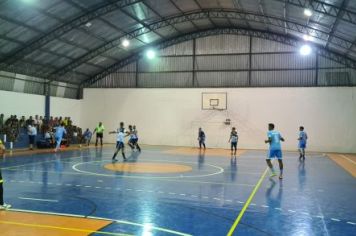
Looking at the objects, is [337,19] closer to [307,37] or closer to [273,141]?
[307,37]

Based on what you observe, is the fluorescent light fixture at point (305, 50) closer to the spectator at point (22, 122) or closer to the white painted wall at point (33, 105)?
the white painted wall at point (33, 105)

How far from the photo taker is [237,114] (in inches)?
1454

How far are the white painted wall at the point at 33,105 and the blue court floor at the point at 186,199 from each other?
1505cm

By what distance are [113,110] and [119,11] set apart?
47.0 feet

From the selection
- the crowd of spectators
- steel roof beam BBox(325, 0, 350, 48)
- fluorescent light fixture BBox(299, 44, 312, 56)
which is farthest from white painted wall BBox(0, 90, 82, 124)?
steel roof beam BBox(325, 0, 350, 48)

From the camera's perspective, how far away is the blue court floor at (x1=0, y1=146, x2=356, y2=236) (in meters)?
8.13

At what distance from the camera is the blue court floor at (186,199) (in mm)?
8133

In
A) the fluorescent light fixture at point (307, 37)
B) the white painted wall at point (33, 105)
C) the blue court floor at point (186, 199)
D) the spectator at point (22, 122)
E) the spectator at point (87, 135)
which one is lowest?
the blue court floor at point (186, 199)

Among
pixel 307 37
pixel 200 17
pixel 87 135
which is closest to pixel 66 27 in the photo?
pixel 87 135

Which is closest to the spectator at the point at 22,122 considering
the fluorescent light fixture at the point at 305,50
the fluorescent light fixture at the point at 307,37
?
the fluorescent light fixture at the point at 307,37

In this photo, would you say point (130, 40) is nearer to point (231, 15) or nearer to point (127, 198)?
point (231, 15)

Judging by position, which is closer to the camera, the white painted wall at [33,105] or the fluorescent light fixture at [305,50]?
the white painted wall at [33,105]

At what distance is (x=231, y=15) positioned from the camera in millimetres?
33062

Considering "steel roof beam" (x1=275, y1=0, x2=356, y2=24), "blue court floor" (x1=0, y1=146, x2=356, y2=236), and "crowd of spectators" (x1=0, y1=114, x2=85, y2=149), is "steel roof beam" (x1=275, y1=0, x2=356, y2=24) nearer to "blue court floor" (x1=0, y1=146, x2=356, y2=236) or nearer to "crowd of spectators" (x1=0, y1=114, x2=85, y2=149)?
"blue court floor" (x1=0, y1=146, x2=356, y2=236)
